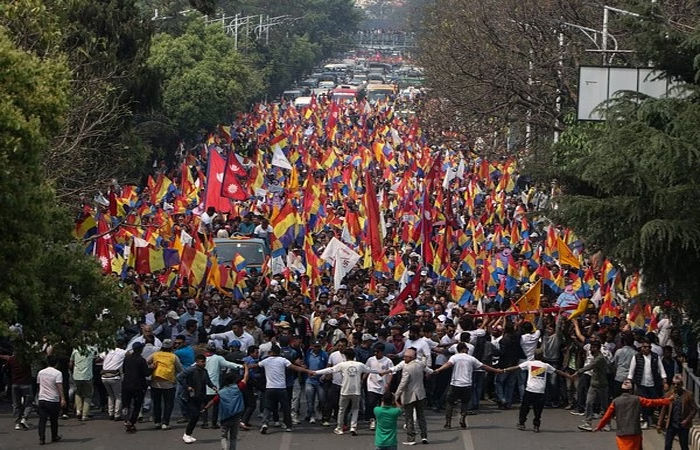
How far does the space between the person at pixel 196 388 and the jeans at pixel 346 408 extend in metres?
1.54

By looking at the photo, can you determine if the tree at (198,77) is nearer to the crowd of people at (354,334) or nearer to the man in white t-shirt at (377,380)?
the crowd of people at (354,334)

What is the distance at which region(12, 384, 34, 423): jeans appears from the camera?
20.6 meters

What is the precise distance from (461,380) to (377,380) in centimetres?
96

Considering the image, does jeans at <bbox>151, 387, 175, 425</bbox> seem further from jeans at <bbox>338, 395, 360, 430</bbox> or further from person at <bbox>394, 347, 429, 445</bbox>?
person at <bbox>394, 347, 429, 445</bbox>

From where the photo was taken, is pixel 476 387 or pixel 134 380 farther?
pixel 476 387

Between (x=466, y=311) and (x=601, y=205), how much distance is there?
5.29 metres

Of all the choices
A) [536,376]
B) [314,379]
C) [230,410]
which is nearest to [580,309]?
[536,376]

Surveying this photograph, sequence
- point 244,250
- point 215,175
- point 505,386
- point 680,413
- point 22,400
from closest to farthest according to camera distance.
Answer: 1. point 680,413
2. point 22,400
3. point 505,386
4. point 244,250
5. point 215,175

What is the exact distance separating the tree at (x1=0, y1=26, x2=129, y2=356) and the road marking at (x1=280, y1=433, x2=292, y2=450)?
262 centimetres

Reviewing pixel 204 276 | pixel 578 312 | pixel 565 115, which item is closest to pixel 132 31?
pixel 565 115

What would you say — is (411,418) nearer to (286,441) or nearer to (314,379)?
(286,441)

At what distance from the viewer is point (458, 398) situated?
21.0m

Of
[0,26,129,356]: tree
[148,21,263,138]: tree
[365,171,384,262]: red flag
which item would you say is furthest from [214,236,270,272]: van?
[148,21,263,138]: tree

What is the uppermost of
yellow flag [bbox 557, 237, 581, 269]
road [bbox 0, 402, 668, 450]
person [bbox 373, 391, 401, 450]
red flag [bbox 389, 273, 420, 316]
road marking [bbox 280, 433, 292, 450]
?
yellow flag [bbox 557, 237, 581, 269]
